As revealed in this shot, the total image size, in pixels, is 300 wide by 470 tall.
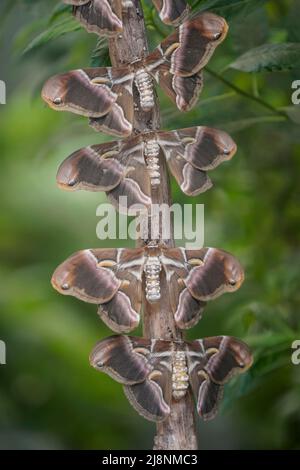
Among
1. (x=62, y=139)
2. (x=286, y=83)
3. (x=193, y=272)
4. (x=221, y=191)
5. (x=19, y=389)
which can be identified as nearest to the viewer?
(x=193, y=272)

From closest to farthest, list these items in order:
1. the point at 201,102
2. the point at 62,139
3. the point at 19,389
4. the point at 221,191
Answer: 1. the point at 201,102
2. the point at 62,139
3. the point at 221,191
4. the point at 19,389

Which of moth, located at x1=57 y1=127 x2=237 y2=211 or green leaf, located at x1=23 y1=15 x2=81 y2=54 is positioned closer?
moth, located at x1=57 y1=127 x2=237 y2=211

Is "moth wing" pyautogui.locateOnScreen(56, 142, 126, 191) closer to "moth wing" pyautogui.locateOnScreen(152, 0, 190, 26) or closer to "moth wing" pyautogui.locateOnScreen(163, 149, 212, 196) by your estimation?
"moth wing" pyautogui.locateOnScreen(163, 149, 212, 196)

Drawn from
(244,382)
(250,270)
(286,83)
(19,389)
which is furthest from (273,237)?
(19,389)

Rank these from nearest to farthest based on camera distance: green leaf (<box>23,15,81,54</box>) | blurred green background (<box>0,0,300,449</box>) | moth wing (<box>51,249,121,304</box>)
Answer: moth wing (<box>51,249,121,304</box>), green leaf (<box>23,15,81,54</box>), blurred green background (<box>0,0,300,449</box>)

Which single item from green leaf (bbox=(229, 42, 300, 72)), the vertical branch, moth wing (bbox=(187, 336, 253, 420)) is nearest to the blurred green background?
green leaf (bbox=(229, 42, 300, 72))

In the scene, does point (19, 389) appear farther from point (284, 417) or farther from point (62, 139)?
point (62, 139)

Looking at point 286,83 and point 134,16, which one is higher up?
point 286,83
